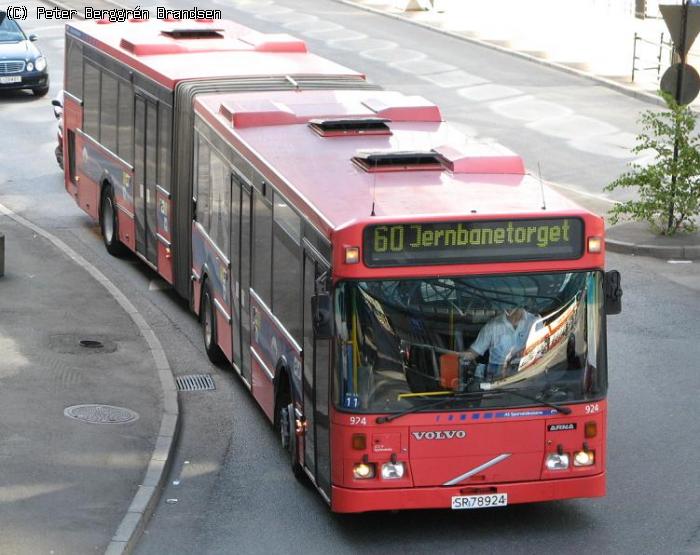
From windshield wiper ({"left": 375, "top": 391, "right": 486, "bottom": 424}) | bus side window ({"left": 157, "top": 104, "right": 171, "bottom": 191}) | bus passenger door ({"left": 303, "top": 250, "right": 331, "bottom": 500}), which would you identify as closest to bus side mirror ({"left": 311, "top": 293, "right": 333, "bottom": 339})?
bus passenger door ({"left": 303, "top": 250, "right": 331, "bottom": 500})

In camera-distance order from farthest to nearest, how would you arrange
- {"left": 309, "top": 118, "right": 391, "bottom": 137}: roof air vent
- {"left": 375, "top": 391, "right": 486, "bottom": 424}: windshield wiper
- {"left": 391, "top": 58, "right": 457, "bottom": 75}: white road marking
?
{"left": 391, "top": 58, "right": 457, "bottom": 75}: white road marking, {"left": 309, "top": 118, "right": 391, "bottom": 137}: roof air vent, {"left": 375, "top": 391, "right": 486, "bottom": 424}: windshield wiper

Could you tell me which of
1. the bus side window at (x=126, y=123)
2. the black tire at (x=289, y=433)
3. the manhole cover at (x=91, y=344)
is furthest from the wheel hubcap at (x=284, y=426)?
the bus side window at (x=126, y=123)

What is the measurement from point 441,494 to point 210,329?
5970 millimetres

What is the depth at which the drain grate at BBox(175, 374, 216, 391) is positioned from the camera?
16312mm

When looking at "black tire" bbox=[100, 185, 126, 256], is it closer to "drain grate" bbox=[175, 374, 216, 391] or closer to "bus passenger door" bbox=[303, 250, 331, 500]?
"drain grate" bbox=[175, 374, 216, 391]

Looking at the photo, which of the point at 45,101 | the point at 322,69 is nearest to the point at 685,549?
the point at 322,69

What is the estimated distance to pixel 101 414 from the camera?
14773 millimetres

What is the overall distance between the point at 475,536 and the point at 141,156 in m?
9.29

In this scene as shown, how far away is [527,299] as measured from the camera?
1142cm

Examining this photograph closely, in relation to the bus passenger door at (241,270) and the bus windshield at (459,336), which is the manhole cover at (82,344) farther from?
the bus windshield at (459,336)

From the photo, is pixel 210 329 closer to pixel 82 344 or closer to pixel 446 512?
pixel 82 344

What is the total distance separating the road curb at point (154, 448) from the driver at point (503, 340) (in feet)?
9.64

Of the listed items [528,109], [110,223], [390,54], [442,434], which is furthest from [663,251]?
[390,54]

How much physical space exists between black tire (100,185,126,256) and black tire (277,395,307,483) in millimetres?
8304
